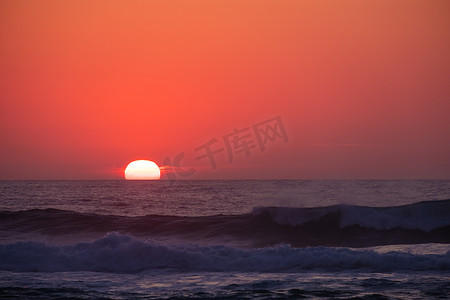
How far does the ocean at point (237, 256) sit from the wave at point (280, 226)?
0.05 m

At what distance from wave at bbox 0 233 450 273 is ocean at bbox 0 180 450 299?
0.03 metres

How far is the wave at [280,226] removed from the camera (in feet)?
72.9

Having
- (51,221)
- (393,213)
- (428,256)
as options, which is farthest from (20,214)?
(428,256)

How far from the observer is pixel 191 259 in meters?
15.8

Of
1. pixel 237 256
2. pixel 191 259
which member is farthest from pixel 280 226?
pixel 191 259

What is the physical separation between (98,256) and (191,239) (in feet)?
21.9

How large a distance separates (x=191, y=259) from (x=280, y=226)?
9841mm

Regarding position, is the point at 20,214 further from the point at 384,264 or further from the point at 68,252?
the point at 384,264

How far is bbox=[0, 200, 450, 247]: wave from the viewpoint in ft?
72.9

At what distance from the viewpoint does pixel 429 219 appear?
2370cm

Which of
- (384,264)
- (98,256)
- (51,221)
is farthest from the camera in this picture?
(51,221)

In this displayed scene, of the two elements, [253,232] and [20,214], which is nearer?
[253,232]

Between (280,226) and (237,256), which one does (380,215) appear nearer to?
(280,226)

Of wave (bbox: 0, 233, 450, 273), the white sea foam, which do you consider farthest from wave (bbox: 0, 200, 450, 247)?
wave (bbox: 0, 233, 450, 273)
